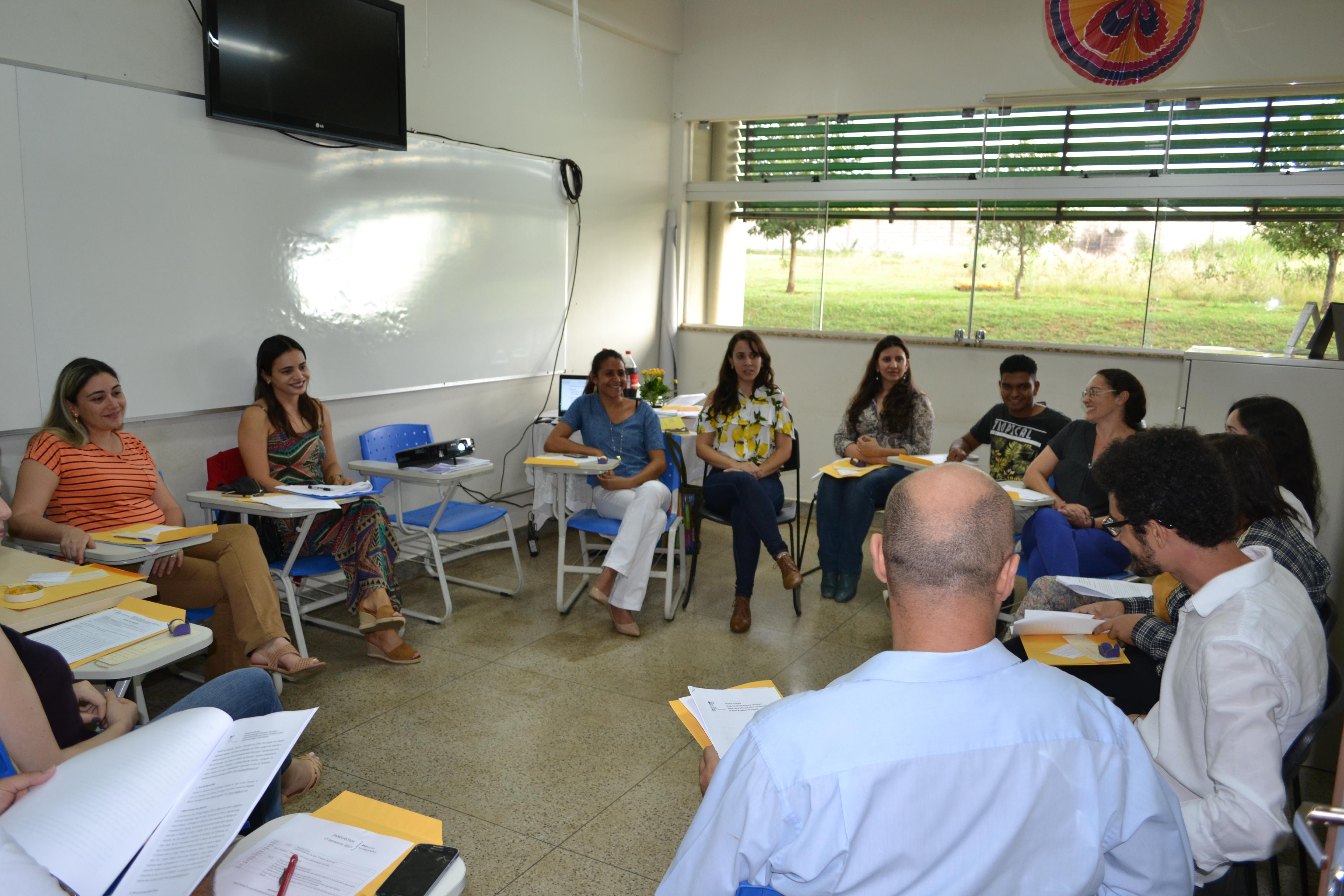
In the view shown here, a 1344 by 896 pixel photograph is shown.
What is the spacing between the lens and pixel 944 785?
1.08 m

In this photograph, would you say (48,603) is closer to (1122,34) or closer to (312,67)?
(312,67)

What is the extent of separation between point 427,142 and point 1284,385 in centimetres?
416

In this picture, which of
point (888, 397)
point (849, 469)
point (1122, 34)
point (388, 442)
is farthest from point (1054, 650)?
point (1122, 34)

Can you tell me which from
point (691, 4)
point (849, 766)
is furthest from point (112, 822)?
point (691, 4)

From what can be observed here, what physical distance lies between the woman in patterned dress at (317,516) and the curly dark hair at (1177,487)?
2834 mm

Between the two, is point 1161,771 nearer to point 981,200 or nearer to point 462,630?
point 462,630

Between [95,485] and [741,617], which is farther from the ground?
[95,485]

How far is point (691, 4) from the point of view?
6.80 metres

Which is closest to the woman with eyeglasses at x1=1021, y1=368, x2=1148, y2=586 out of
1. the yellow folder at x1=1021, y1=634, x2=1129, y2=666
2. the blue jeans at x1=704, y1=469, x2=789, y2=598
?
the blue jeans at x1=704, y1=469, x2=789, y2=598

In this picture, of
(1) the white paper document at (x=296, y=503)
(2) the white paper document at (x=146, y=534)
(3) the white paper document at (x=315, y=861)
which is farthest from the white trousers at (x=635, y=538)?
(3) the white paper document at (x=315, y=861)

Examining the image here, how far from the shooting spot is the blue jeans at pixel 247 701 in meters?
1.75

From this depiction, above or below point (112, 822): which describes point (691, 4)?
above

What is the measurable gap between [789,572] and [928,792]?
331 cm

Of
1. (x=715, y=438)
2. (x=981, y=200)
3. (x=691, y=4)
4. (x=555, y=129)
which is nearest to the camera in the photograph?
(x=715, y=438)
